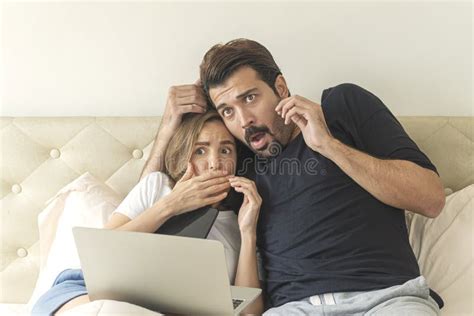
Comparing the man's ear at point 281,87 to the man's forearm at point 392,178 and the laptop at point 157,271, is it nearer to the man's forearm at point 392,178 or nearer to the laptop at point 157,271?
the man's forearm at point 392,178

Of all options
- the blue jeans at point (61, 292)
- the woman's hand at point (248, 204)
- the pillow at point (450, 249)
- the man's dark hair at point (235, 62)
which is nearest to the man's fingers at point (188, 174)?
the woman's hand at point (248, 204)

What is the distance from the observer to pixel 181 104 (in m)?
1.75

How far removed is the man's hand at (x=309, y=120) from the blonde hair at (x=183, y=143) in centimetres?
23

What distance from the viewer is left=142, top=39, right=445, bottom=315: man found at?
1.48 meters

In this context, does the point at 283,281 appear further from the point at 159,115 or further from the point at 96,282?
the point at 159,115

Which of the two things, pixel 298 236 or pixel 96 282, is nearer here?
pixel 96 282

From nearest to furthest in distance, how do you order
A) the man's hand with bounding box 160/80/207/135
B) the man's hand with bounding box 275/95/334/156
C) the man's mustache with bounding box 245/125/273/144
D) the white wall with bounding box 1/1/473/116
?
the man's hand with bounding box 275/95/334/156 → the man's mustache with bounding box 245/125/273/144 → the man's hand with bounding box 160/80/207/135 → the white wall with bounding box 1/1/473/116

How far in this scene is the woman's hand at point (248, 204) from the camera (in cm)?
158

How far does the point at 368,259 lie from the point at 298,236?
181mm

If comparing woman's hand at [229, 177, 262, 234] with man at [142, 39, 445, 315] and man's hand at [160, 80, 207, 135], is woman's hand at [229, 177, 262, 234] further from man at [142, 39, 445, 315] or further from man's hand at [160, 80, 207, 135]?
man's hand at [160, 80, 207, 135]

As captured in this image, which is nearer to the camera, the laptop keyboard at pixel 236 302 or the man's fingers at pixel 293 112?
the laptop keyboard at pixel 236 302

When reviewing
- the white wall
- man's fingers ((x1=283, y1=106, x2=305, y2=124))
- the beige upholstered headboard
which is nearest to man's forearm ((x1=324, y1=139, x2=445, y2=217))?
man's fingers ((x1=283, y1=106, x2=305, y2=124))

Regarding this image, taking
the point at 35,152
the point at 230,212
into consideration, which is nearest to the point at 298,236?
the point at 230,212

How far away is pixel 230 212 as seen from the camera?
1.70 m
